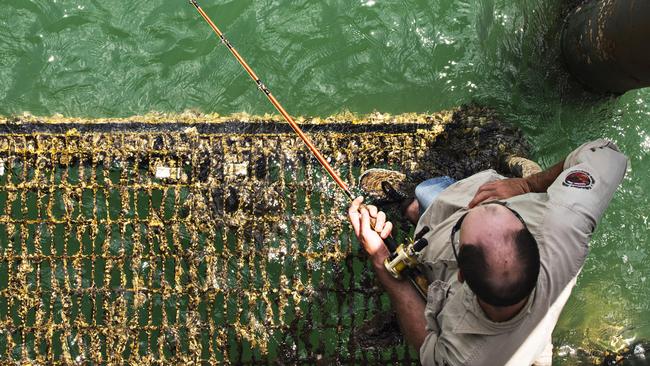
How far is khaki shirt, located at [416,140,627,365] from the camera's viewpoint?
261cm

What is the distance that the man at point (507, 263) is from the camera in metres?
2.34

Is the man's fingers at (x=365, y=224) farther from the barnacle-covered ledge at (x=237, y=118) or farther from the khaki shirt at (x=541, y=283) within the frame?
the barnacle-covered ledge at (x=237, y=118)

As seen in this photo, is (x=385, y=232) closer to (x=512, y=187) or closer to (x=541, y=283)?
(x=512, y=187)

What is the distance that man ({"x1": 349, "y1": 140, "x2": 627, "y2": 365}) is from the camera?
7.68ft

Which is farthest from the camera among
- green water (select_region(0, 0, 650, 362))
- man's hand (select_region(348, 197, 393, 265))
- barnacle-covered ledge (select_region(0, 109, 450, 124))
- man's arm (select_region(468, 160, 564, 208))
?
green water (select_region(0, 0, 650, 362))

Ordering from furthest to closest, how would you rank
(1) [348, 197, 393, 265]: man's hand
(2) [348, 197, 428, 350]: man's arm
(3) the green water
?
(3) the green water < (1) [348, 197, 393, 265]: man's hand < (2) [348, 197, 428, 350]: man's arm

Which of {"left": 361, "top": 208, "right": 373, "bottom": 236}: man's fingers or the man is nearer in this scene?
the man

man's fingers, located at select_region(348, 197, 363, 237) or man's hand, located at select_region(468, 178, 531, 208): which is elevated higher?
man's fingers, located at select_region(348, 197, 363, 237)

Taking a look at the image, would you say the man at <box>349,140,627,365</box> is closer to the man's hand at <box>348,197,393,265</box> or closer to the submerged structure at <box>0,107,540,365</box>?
the man's hand at <box>348,197,393,265</box>

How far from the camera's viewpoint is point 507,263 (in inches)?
90.9

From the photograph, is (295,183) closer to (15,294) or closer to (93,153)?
(93,153)

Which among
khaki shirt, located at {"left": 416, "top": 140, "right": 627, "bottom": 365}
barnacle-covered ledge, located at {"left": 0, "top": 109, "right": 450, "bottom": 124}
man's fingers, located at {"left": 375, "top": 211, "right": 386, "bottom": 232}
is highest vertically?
barnacle-covered ledge, located at {"left": 0, "top": 109, "right": 450, "bottom": 124}

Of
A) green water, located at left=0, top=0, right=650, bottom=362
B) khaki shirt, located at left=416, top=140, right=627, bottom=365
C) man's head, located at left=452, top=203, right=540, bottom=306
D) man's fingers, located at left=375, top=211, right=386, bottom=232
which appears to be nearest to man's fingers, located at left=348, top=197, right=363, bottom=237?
man's fingers, located at left=375, top=211, right=386, bottom=232

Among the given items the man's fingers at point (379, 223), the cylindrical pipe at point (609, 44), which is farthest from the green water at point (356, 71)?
the man's fingers at point (379, 223)
